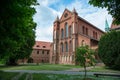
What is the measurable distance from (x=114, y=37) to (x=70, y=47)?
2468cm

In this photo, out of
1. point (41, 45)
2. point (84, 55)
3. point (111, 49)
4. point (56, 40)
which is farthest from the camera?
point (41, 45)

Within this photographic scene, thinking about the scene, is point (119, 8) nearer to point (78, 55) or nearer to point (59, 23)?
point (78, 55)

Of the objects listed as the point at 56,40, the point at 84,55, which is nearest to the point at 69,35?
the point at 56,40

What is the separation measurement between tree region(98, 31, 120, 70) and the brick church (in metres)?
15.3

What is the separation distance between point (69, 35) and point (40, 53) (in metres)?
29.7

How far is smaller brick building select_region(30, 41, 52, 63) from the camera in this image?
8300 cm

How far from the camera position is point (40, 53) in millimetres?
84125

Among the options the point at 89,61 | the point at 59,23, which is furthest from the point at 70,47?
the point at 89,61

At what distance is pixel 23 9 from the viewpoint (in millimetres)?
9273

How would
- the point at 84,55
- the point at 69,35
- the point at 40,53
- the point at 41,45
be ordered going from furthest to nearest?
the point at 41,45 < the point at 40,53 < the point at 69,35 < the point at 84,55

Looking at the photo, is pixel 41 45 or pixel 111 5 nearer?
pixel 111 5

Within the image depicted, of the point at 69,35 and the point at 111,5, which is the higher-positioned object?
the point at 69,35

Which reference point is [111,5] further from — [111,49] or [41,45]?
[41,45]

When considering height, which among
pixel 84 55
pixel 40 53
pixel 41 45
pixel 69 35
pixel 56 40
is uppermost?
pixel 69 35
